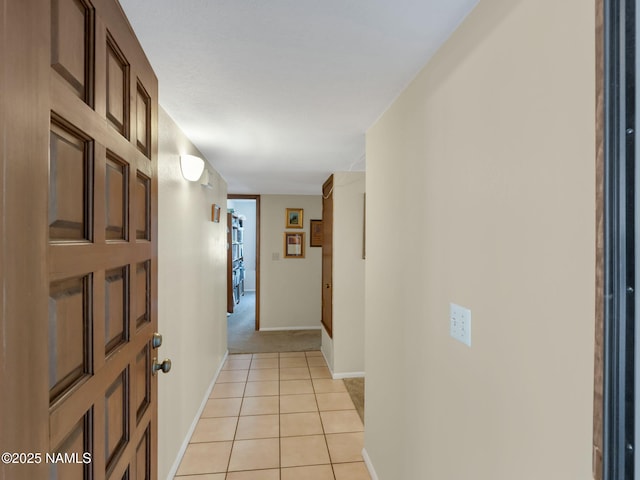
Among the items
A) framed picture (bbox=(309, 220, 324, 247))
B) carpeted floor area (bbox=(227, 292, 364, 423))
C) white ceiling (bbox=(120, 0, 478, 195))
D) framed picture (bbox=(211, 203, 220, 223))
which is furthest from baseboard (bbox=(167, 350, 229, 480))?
framed picture (bbox=(309, 220, 324, 247))

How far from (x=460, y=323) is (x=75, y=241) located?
44.2 inches

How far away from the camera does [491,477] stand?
101cm

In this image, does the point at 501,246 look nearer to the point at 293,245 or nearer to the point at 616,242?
the point at 616,242

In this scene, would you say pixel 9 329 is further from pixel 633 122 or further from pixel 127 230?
pixel 633 122

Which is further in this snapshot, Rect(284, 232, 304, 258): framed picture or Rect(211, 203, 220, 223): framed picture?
Rect(284, 232, 304, 258): framed picture

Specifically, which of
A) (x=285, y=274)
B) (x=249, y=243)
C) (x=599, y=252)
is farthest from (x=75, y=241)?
(x=249, y=243)

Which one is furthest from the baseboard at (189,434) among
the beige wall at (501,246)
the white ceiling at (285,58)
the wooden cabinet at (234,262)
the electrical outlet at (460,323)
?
the wooden cabinet at (234,262)

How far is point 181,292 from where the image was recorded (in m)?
2.35

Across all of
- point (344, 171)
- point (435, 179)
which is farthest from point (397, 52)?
point (344, 171)

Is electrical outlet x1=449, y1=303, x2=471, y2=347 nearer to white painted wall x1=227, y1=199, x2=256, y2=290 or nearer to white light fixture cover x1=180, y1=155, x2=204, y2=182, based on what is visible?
white light fixture cover x1=180, y1=155, x2=204, y2=182

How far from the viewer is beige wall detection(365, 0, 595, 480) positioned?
28.6 inches

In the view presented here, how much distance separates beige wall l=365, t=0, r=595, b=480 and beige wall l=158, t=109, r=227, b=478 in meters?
1.36

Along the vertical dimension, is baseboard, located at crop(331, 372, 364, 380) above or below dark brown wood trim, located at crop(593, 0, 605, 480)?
below

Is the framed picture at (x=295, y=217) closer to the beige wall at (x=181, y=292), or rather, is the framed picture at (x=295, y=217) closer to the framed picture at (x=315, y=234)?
the framed picture at (x=315, y=234)
